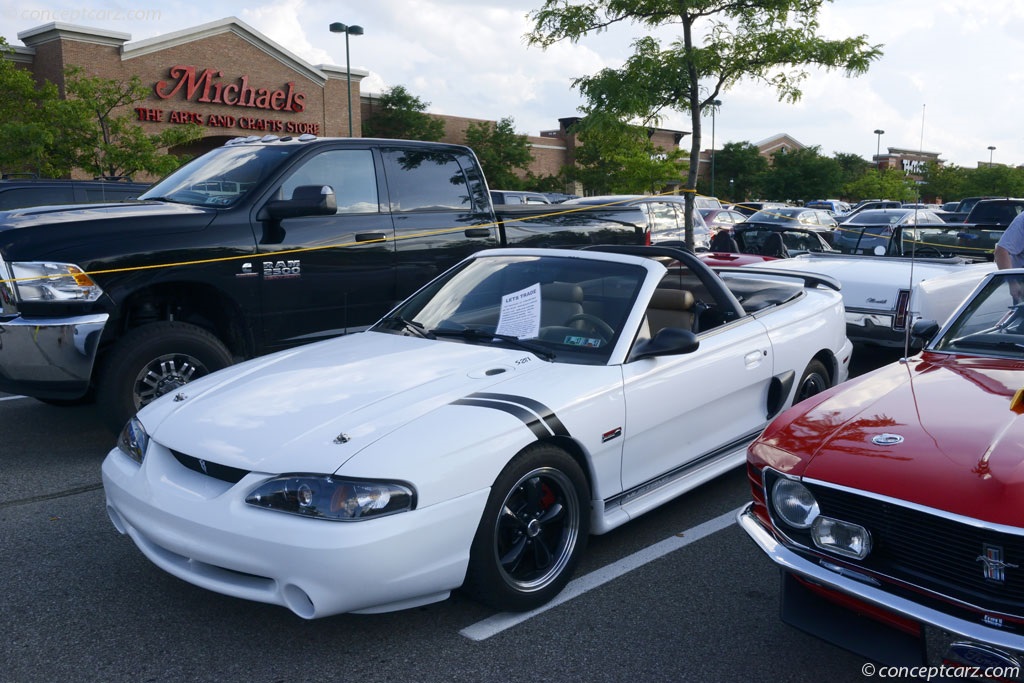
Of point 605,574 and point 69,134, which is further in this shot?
point 69,134

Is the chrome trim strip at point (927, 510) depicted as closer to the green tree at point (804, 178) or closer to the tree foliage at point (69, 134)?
the tree foliage at point (69, 134)

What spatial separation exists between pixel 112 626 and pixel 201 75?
34634 mm

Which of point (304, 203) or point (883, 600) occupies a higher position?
point (304, 203)

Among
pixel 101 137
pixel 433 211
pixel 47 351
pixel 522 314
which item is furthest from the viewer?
pixel 101 137

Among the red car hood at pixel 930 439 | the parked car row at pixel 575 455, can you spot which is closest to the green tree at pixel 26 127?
the parked car row at pixel 575 455

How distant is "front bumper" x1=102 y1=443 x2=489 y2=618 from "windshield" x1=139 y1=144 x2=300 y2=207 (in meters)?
3.39

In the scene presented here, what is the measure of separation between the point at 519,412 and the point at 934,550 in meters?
1.54

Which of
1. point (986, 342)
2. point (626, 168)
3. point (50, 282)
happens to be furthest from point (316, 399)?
point (626, 168)

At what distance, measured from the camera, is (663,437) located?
165 inches

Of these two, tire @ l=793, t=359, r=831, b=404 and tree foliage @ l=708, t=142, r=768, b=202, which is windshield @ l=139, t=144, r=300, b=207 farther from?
tree foliage @ l=708, t=142, r=768, b=202

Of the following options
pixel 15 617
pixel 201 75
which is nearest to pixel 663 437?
pixel 15 617

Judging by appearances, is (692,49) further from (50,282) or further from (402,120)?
(402,120)

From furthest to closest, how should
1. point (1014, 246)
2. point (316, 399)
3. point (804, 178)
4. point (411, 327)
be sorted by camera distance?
point (804, 178)
point (1014, 246)
point (411, 327)
point (316, 399)

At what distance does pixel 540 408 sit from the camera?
3.55m
